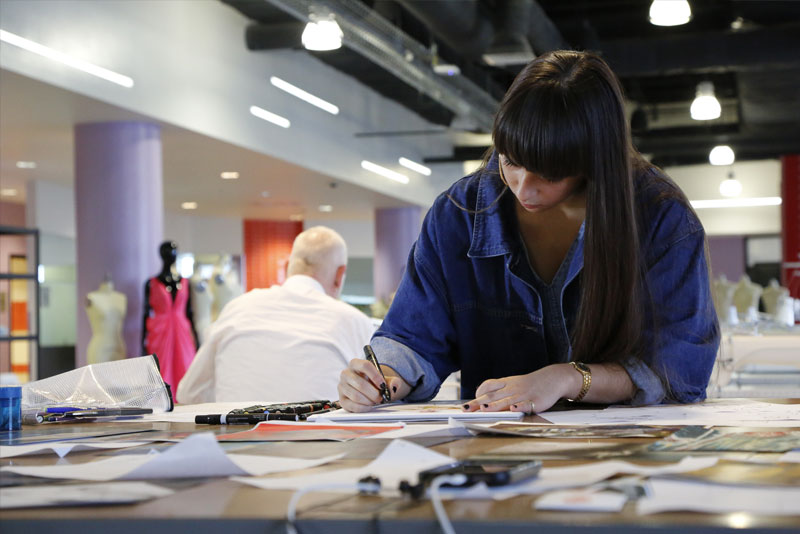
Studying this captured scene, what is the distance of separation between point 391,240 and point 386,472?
14500mm

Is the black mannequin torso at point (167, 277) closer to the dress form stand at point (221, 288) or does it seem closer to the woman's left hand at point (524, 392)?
the dress form stand at point (221, 288)

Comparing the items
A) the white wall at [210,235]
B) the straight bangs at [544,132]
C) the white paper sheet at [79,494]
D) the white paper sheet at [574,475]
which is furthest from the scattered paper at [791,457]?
the white wall at [210,235]

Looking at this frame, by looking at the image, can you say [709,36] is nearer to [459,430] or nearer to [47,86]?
[47,86]

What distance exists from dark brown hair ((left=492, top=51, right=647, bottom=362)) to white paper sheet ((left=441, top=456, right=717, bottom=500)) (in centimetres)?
68

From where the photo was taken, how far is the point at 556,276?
174 cm

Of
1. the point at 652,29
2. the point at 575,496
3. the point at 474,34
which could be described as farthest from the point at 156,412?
Result: the point at 652,29

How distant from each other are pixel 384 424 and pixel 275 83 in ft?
28.6

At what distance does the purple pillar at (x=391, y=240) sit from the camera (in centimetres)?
1516

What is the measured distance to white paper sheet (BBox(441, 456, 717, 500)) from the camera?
0.74 meters

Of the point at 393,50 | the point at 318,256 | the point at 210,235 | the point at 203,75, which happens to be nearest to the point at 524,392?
the point at 318,256

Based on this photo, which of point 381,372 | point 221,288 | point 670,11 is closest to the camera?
point 381,372

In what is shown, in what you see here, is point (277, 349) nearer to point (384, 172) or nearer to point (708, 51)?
point (708, 51)

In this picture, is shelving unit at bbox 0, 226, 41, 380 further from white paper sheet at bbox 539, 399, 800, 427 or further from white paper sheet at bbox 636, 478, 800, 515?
white paper sheet at bbox 636, 478, 800, 515

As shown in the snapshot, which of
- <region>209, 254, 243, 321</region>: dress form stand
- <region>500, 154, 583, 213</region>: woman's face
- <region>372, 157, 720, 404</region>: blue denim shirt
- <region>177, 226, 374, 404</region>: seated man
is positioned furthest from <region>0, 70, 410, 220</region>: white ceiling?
<region>500, 154, 583, 213</region>: woman's face
